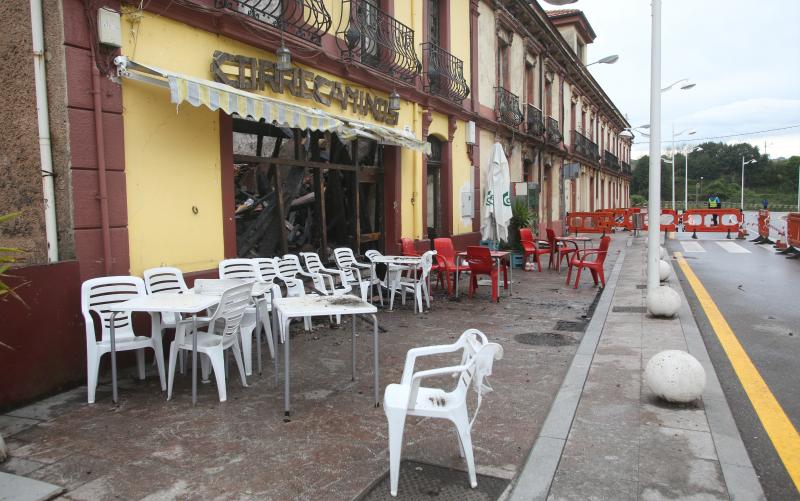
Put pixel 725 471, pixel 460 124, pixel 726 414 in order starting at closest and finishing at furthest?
1. pixel 725 471
2. pixel 726 414
3. pixel 460 124

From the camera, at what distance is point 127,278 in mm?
4977

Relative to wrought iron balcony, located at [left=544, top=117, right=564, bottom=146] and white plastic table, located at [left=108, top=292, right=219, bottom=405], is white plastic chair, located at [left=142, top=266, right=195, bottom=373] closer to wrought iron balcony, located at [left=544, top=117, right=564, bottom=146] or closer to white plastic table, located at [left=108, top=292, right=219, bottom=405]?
white plastic table, located at [left=108, top=292, right=219, bottom=405]

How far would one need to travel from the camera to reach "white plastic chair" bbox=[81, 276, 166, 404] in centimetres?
445

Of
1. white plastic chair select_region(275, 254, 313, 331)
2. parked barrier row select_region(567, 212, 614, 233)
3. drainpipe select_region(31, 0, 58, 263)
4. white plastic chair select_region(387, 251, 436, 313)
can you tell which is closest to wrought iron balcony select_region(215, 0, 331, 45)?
drainpipe select_region(31, 0, 58, 263)

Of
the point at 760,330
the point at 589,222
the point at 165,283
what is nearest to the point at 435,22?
the point at 760,330

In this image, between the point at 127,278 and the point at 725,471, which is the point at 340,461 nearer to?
the point at 725,471

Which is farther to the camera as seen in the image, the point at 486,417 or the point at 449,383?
the point at 449,383

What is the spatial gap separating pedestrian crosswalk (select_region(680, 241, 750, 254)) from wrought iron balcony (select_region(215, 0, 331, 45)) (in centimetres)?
1431

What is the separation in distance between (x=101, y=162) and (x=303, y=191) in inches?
158

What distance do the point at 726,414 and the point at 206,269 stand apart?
5245 millimetres

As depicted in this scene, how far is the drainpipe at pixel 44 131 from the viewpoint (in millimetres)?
4715

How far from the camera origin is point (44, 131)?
4.77 m

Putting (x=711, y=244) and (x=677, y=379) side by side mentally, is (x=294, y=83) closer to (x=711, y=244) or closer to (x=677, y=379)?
(x=677, y=379)

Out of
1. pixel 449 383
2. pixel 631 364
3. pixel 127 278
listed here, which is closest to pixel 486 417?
pixel 449 383
